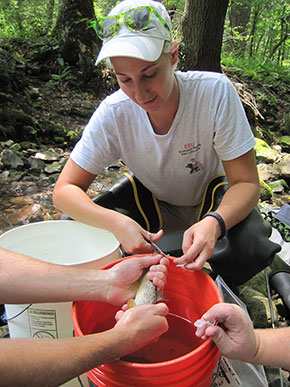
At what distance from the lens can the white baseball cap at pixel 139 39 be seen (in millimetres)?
1505

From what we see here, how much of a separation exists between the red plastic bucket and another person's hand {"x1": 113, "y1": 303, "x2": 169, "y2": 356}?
2.6 inches

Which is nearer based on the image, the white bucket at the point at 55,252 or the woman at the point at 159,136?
the white bucket at the point at 55,252

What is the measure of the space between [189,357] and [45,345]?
1.41 ft

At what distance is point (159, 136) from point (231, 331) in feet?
3.93

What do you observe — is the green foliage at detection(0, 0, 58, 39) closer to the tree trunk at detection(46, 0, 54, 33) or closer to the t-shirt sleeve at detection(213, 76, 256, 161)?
the tree trunk at detection(46, 0, 54, 33)

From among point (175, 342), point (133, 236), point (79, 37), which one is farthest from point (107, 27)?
point (79, 37)

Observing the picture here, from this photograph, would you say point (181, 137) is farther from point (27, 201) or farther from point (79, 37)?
point (79, 37)

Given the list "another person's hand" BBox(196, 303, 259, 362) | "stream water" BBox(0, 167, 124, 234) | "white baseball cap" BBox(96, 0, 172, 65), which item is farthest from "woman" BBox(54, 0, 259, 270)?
"stream water" BBox(0, 167, 124, 234)

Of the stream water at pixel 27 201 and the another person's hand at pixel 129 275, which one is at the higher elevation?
the another person's hand at pixel 129 275

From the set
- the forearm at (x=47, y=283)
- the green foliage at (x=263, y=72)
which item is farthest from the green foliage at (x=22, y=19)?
the forearm at (x=47, y=283)

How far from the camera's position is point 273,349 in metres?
1.19

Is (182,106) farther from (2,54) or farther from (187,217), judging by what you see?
(2,54)

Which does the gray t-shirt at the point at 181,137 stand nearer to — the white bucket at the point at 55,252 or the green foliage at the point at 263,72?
the white bucket at the point at 55,252

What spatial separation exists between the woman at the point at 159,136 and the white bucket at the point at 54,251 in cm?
11
